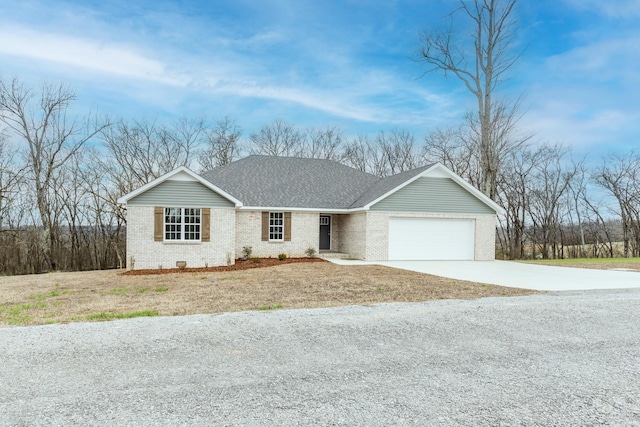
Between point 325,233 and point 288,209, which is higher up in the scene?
point 288,209

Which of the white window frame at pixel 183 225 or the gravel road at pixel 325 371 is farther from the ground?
the white window frame at pixel 183 225

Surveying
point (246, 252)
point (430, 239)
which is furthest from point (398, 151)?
point (246, 252)

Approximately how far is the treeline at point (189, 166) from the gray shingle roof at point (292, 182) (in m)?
8.34

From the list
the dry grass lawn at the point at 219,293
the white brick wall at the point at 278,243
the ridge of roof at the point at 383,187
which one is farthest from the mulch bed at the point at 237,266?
the ridge of roof at the point at 383,187

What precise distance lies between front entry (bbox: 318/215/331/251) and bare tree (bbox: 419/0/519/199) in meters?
10.5

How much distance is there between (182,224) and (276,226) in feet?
14.7

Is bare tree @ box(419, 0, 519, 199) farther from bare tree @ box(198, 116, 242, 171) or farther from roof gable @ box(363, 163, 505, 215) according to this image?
bare tree @ box(198, 116, 242, 171)

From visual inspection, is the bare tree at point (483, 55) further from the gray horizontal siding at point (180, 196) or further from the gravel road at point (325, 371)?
the gravel road at point (325, 371)

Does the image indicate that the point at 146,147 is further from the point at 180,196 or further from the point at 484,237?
the point at 484,237

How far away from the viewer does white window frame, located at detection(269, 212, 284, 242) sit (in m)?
20.3

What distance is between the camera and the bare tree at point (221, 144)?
32.1 m

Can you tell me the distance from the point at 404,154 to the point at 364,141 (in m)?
3.39

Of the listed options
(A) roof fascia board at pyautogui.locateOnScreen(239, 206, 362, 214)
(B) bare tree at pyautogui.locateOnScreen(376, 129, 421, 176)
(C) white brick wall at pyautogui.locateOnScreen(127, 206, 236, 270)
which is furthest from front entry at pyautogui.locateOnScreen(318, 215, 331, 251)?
(B) bare tree at pyautogui.locateOnScreen(376, 129, 421, 176)

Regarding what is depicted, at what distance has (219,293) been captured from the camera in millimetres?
10031
